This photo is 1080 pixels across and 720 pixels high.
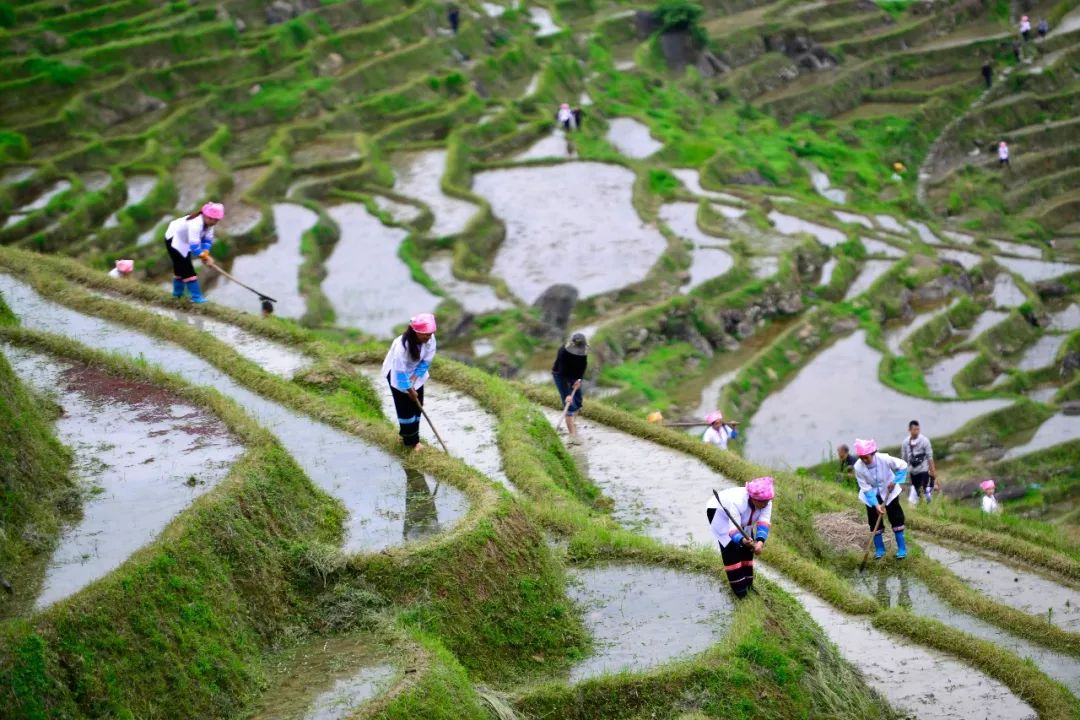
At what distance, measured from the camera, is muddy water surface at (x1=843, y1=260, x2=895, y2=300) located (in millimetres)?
32719

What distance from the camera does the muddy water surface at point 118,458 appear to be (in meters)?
10.2

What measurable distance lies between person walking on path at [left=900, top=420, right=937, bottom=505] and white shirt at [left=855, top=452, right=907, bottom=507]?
376 cm

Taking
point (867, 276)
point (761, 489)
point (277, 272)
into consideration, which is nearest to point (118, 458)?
point (761, 489)

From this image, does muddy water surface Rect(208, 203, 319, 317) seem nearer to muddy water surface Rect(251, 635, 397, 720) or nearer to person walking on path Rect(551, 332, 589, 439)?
person walking on path Rect(551, 332, 589, 439)

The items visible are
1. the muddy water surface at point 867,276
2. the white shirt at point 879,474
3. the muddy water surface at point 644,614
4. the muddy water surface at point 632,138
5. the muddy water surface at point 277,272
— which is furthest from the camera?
the muddy water surface at point 632,138

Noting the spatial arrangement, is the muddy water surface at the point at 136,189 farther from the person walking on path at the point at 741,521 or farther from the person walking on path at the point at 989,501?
the person walking on path at the point at 741,521

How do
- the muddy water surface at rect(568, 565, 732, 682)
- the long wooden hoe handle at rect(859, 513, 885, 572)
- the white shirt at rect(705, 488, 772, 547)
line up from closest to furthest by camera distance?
the muddy water surface at rect(568, 565, 732, 682), the white shirt at rect(705, 488, 772, 547), the long wooden hoe handle at rect(859, 513, 885, 572)

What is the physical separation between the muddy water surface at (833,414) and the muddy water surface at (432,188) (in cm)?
1052

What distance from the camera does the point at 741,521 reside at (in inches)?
456

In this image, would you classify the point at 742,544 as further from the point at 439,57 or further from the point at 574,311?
the point at 439,57

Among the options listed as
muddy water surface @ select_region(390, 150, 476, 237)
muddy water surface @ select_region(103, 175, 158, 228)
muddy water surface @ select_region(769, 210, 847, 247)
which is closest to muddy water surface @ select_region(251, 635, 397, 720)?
muddy water surface @ select_region(390, 150, 476, 237)

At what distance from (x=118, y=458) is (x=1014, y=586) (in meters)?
9.71

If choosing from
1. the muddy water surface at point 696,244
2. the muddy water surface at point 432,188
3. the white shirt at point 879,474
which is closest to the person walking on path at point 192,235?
the white shirt at point 879,474

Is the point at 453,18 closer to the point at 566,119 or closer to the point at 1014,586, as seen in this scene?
the point at 566,119
